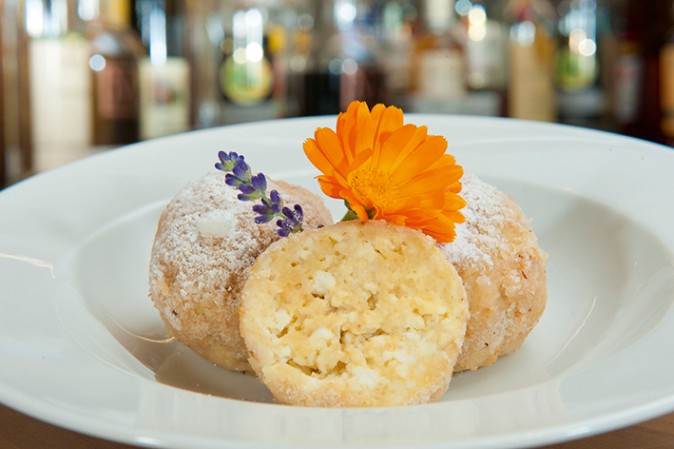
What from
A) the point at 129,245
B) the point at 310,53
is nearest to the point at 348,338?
the point at 129,245

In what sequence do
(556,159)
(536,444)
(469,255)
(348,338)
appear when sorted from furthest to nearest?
(556,159) → (469,255) → (348,338) → (536,444)

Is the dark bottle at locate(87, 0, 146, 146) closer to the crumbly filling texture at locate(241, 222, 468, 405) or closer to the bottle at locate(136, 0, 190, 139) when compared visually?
the bottle at locate(136, 0, 190, 139)

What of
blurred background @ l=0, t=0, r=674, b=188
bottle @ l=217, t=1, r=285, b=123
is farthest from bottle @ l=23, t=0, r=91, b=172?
bottle @ l=217, t=1, r=285, b=123

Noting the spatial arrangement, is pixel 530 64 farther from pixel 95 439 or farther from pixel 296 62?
pixel 95 439

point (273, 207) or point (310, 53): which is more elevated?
point (310, 53)

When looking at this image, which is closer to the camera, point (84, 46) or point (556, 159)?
point (556, 159)

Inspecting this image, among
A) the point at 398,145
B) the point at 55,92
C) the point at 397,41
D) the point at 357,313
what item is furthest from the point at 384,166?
the point at 397,41

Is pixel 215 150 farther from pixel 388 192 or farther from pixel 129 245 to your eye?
pixel 388 192
